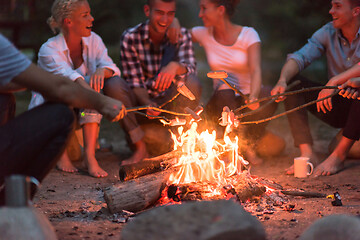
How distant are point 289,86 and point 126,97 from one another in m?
1.69

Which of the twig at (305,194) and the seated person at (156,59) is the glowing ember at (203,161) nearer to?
the twig at (305,194)

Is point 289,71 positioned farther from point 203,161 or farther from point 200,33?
point 203,161

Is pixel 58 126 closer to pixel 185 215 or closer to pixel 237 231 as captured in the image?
pixel 185 215

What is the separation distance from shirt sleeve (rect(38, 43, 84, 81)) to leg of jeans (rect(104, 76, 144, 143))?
46 centimetres

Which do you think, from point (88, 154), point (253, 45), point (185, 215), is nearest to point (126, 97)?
point (88, 154)

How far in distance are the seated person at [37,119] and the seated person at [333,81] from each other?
7.87 ft

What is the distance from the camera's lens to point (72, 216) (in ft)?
10.9

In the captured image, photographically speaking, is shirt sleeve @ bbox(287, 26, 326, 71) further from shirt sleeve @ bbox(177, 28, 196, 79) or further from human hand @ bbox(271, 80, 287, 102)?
shirt sleeve @ bbox(177, 28, 196, 79)

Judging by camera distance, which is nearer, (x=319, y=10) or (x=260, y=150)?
(x=260, y=150)

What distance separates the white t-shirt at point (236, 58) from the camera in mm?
4961

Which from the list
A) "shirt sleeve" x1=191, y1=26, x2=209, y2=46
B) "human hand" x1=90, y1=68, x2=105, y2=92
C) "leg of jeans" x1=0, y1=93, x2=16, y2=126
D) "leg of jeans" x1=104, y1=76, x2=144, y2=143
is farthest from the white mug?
"leg of jeans" x1=0, y1=93, x2=16, y2=126

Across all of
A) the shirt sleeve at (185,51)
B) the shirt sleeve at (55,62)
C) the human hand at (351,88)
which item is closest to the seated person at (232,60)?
the shirt sleeve at (185,51)

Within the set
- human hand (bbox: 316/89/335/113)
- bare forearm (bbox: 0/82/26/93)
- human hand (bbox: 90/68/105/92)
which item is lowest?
human hand (bbox: 316/89/335/113)

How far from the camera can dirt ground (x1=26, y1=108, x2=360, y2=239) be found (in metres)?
2.99
